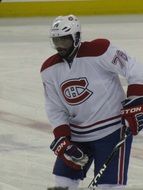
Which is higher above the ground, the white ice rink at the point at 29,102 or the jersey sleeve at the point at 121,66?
the jersey sleeve at the point at 121,66

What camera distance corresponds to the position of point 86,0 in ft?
37.1

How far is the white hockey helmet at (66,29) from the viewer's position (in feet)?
8.52

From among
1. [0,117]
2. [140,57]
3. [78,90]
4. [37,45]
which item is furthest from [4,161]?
[37,45]

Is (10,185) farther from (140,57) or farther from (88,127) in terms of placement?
(140,57)

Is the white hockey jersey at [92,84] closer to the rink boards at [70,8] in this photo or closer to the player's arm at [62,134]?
the player's arm at [62,134]

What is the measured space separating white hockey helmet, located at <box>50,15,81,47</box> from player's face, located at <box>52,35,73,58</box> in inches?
0.6

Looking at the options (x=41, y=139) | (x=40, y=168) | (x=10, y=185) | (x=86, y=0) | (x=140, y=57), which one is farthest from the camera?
(x=86, y=0)

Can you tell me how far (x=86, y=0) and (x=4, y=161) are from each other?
7661mm

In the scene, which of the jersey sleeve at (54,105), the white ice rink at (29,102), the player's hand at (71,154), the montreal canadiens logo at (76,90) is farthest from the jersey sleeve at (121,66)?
the white ice rink at (29,102)

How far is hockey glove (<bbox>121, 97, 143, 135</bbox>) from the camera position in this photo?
2.58m

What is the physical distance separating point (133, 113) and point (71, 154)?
0.96 ft

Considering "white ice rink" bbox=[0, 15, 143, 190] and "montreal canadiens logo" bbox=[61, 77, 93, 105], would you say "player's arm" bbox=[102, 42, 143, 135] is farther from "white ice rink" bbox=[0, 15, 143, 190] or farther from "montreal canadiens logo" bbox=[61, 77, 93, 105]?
"white ice rink" bbox=[0, 15, 143, 190]

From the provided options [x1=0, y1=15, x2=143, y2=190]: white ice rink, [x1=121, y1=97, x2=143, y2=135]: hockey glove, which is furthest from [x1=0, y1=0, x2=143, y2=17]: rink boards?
[x1=121, y1=97, x2=143, y2=135]: hockey glove

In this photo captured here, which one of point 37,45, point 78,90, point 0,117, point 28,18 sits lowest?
point 28,18
